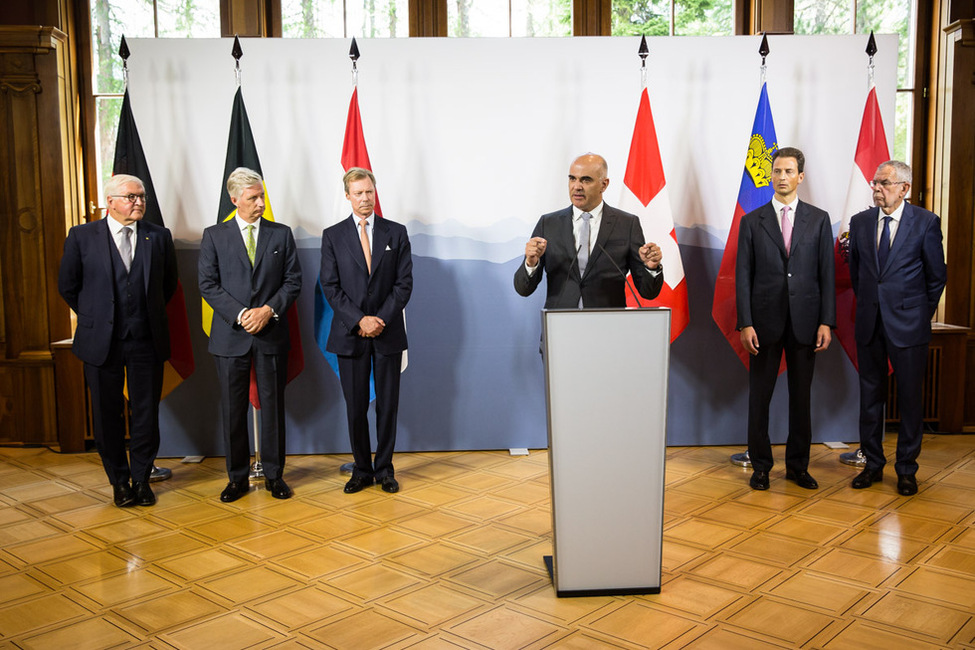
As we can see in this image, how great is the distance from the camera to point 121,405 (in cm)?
410

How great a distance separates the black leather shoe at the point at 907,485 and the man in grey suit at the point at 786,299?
401mm

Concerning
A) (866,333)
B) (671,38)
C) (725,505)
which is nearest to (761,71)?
(671,38)

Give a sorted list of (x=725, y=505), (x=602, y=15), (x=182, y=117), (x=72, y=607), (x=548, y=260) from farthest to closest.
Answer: (x=602, y=15) → (x=182, y=117) → (x=725, y=505) → (x=548, y=260) → (x=72, y=607)

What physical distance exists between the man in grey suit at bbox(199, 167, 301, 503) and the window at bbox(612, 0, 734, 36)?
280 centimetres

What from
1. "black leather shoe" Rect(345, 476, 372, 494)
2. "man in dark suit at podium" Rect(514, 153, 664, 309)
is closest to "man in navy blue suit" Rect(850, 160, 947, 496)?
"man in dark suit at podium" Rect(514, 153, 664, 309)

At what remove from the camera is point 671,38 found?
4.87 m

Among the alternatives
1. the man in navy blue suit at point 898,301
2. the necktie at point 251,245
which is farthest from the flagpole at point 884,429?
the necktie at point 251,245

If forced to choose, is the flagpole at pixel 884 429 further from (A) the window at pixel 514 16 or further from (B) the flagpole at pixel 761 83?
(A) the window at pixel 514 16

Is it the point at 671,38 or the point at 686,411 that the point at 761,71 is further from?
the point at 686,411

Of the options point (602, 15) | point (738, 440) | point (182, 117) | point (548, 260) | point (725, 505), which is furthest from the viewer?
point (602, 15)

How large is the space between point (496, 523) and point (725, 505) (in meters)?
1.11

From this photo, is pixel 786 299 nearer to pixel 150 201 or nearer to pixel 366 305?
pixel 366 305

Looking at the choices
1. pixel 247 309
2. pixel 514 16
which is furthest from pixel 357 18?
pixel 247 309

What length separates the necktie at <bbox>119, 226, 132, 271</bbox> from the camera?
160 inches
